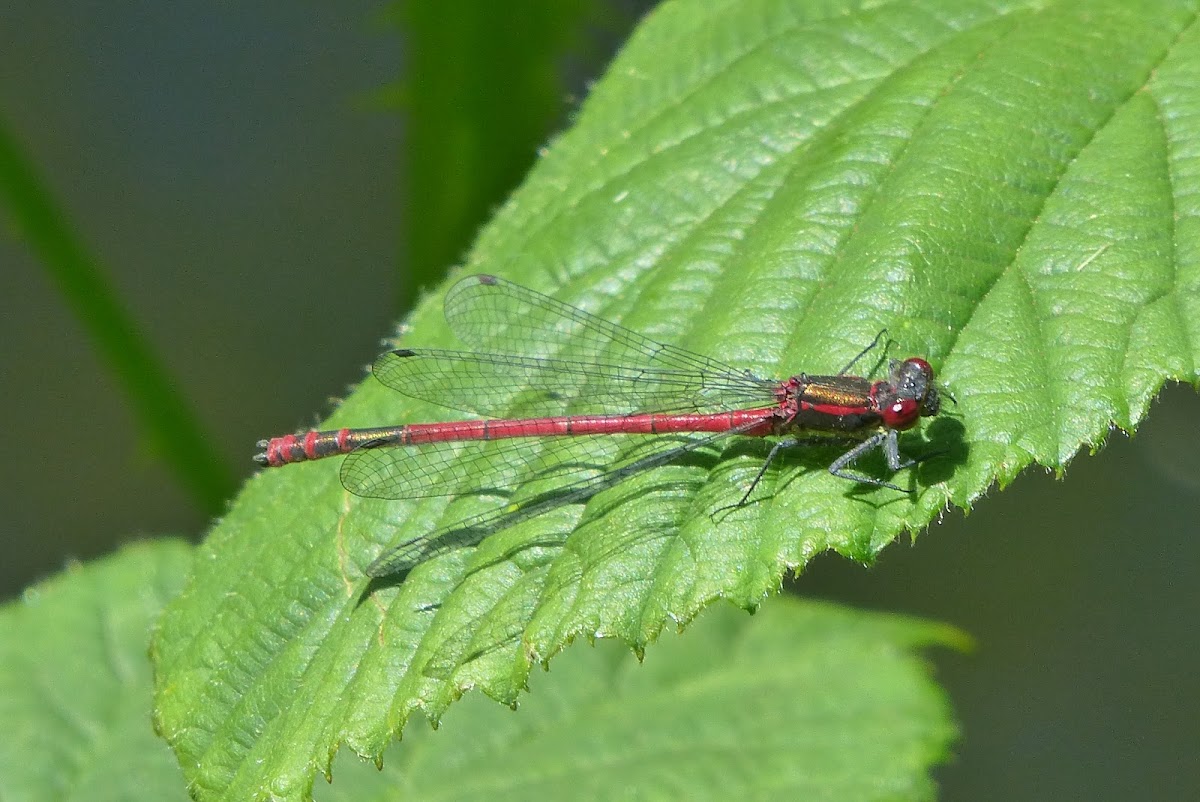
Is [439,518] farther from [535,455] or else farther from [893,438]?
[893,438]

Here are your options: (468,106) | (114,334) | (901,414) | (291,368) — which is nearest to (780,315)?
(901,414)

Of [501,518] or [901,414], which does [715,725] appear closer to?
[501,518]

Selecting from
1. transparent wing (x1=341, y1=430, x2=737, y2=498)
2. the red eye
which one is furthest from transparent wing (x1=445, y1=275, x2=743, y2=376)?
the red eye

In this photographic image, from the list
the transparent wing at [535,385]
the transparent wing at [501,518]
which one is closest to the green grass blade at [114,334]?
the transparent wing at [535,385]

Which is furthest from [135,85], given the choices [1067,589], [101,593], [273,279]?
[1067,589]

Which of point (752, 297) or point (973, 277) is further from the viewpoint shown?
point (752, 297)

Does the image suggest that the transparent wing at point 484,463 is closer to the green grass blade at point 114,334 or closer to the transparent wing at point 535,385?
the transparent wing at point 535,385
